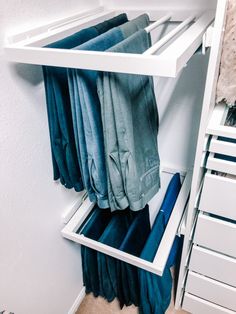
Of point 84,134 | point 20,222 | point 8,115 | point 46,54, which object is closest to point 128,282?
point 20,222

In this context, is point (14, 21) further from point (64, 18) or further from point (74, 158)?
point (74, 158)

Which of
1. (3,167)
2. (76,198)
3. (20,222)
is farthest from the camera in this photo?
(76,198)

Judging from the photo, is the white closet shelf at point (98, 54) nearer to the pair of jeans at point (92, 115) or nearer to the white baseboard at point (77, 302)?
the pair of jeans at point (92, 115)

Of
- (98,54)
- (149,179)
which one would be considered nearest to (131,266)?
(149,179)

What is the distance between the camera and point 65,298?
121 cm

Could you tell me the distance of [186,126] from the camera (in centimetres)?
117

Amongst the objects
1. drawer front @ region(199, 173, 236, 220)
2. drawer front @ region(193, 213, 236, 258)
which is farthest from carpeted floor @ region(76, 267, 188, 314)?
drawer front @ region(199, 173, 236, 220)

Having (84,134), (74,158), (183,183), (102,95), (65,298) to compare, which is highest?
(102,95)

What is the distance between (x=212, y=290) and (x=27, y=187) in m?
0.83

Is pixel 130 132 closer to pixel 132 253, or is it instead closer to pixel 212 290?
pixel 132 253

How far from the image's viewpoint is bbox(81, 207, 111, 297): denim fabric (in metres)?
1.14

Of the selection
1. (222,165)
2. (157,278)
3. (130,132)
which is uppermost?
(130,132)

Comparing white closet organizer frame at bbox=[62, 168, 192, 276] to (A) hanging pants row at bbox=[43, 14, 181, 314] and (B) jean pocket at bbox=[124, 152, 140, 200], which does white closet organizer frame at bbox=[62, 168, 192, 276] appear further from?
(B) jean pocket at bbox=[124, 152, 140, 200]

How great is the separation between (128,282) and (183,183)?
0.51 m
